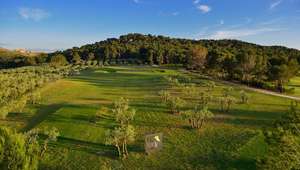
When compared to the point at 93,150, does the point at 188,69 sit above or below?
above

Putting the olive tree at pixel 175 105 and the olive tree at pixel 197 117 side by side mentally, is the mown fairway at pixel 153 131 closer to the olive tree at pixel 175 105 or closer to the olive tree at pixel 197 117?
the olive tree at pixel 197 117

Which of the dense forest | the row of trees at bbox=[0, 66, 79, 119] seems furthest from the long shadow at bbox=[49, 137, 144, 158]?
the dense forest

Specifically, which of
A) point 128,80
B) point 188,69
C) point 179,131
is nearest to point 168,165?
point 179,131

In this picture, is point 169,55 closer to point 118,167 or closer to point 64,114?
point 64,114

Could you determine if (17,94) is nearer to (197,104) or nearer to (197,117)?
(197,104)

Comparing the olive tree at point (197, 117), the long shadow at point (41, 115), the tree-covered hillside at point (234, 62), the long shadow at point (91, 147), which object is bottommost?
the long shadow at point (91, 147)

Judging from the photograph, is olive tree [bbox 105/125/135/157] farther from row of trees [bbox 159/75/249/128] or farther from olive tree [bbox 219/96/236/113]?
olive tree [bbox 219/96/236/113]

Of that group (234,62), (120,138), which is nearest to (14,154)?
(120,138)

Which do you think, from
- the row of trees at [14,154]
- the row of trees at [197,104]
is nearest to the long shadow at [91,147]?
the row of trees at [14,154]
